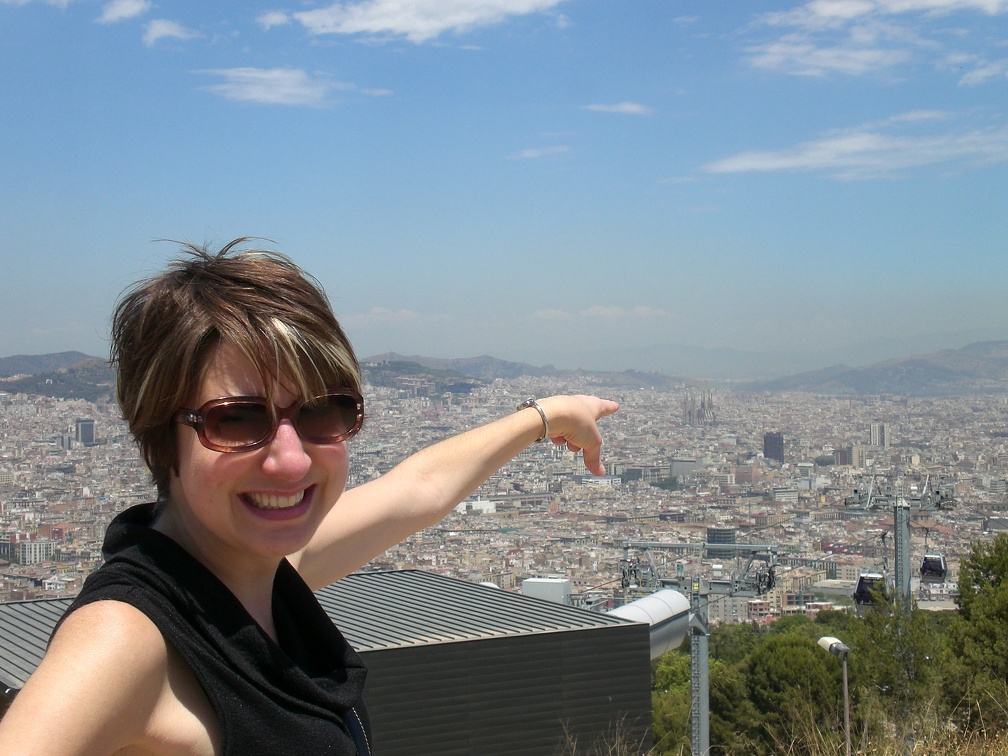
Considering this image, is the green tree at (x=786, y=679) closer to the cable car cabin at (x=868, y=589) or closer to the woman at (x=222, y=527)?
the cable car cabin at (x=868, y=589)

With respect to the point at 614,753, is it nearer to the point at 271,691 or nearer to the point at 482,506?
the point at 271,691

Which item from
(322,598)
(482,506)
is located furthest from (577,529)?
(322,598)

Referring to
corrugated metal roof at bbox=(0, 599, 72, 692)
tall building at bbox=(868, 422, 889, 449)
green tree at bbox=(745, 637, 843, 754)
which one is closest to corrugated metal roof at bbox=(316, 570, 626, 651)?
corrugated metal roof at bbox=(0, 599, 72, 692)

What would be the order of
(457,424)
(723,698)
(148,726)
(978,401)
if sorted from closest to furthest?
(148,726)
(723,698)
(457,424)
(978,401)

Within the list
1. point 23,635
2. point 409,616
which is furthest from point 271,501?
point 409,616

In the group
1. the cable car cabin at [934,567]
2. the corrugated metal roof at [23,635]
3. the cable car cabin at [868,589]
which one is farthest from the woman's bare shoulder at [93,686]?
the cable car cabin at [868,589]

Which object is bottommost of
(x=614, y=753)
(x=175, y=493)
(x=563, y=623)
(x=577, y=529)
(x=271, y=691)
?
(x=577, y=529)
